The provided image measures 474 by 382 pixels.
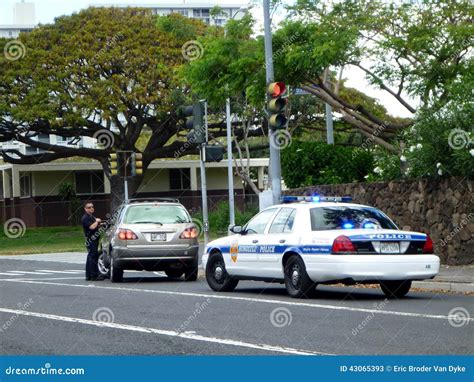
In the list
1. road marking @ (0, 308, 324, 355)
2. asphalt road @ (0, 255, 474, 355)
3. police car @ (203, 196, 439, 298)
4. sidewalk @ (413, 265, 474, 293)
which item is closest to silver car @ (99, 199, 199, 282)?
asphalt road @ (0, 255, 474, 355)

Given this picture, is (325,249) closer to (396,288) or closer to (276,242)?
(276,242)

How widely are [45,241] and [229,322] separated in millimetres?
39472

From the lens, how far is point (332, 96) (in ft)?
93.1

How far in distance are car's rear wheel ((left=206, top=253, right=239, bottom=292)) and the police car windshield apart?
246 cm

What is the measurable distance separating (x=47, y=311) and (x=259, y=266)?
4000 mm

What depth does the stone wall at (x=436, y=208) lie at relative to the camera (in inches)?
856

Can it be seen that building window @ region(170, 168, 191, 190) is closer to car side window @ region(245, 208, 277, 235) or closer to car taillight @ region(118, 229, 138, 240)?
car taillight @ region(118, 229, 138, 240)

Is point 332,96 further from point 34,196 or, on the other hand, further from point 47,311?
point 34,196

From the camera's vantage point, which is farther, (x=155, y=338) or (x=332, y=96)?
(x=332, y=96)

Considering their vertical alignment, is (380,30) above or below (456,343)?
above

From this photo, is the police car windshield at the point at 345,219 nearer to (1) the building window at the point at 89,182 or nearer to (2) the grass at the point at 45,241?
(2) the grass at the point at 45,241

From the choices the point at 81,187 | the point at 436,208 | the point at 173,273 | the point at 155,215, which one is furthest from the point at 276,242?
the point at 81,187

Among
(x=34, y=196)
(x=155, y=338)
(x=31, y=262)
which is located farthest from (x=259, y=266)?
(x=34, y=196)

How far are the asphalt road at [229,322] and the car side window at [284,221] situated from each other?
3.53 feet
